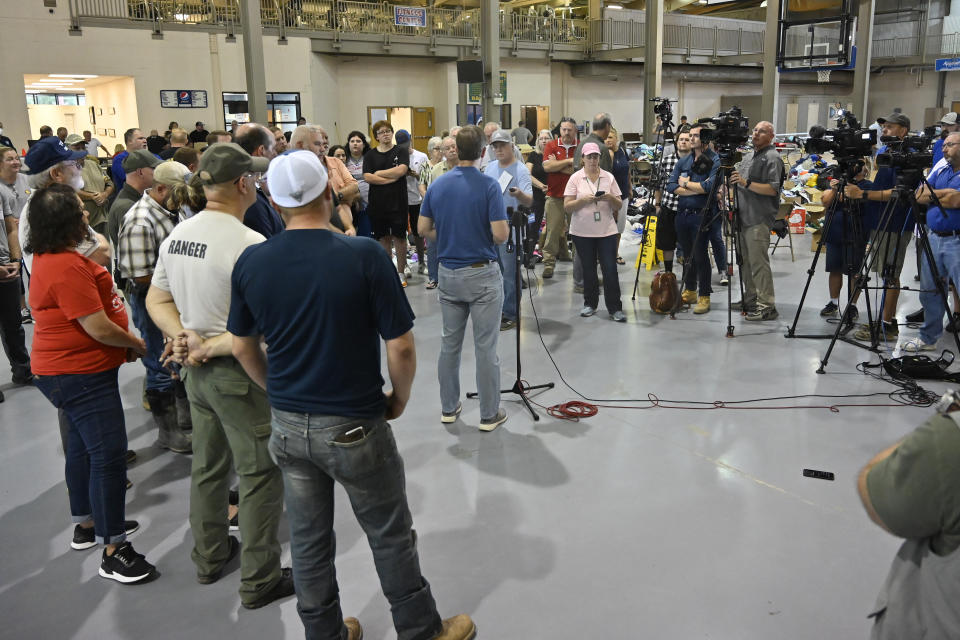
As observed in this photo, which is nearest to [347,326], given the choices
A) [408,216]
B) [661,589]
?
[661,589]

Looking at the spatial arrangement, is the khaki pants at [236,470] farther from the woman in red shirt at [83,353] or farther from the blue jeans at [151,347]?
the blue jeans at [151,347]

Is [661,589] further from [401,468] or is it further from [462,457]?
[462,457]

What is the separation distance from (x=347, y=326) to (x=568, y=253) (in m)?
7.03

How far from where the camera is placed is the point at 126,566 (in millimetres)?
2715

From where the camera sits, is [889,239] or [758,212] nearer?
[889,239]

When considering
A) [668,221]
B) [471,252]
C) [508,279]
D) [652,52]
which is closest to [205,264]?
[471,252]

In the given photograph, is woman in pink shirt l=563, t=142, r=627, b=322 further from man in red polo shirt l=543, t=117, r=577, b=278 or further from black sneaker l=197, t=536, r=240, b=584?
black sneaker l=197, t=536, r=240, b=584

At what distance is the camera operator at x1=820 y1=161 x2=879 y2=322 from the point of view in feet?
17.5

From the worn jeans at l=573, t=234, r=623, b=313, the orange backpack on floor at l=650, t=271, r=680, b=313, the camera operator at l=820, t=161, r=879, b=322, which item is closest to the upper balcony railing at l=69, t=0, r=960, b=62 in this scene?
the camera operator at l=820, t=161, r=879, b=322

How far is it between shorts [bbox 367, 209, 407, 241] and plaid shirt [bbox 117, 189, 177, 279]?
3847mm

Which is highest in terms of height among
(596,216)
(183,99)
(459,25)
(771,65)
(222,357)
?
(459,25)

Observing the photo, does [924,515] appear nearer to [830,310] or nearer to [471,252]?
[471,252]

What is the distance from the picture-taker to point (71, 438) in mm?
2791

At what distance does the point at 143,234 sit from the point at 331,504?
1.91 meters
